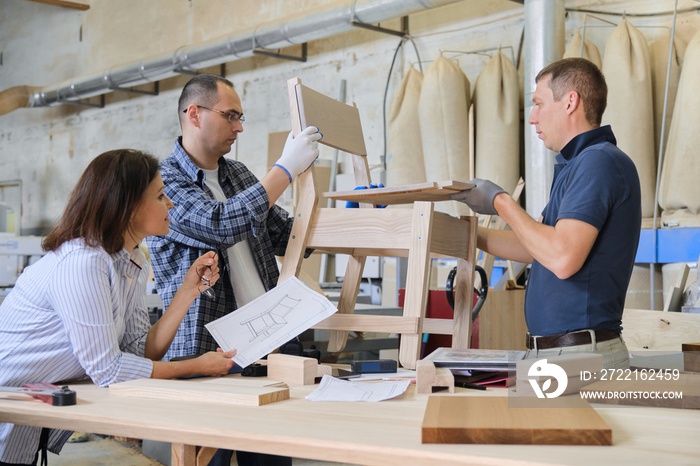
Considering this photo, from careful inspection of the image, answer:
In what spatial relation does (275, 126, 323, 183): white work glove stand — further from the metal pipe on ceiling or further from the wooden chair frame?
the metal pipe on ceiling

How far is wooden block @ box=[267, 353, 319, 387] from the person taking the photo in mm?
1688

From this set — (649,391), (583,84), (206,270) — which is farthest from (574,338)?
(206,270)

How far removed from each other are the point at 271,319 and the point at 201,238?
Answer: 39 cm

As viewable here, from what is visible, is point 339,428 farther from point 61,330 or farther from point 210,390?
point 61,330

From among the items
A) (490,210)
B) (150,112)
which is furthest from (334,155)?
(490,210)

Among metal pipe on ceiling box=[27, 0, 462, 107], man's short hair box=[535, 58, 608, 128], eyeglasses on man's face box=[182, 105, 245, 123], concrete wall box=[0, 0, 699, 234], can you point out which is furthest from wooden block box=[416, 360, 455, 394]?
metal pipe on ceiling box=[27, 0, 462, 107]

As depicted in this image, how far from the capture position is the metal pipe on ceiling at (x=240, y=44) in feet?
18.1

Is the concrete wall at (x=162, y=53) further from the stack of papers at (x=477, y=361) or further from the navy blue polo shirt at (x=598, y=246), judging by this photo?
the stack of papers at (x=477, y=361)

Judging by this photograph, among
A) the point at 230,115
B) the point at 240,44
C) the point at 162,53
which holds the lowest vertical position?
the point at 230,115

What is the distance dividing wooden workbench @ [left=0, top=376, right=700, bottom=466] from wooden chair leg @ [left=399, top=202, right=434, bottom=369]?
0.33m

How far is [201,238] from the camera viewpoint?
2057 millimetres

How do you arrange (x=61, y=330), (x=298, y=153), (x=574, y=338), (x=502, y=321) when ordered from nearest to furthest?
(x=61, y=330)
(x=574, y=338)
(x=298, y=153)
(x=502, y=321)

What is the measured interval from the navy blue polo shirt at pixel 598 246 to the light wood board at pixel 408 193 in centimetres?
27

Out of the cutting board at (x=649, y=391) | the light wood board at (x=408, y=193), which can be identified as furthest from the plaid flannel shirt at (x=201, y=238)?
the cutting board at (x=649, y=391)
